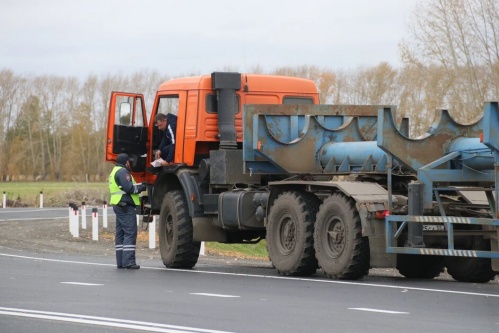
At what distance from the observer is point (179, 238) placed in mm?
20594

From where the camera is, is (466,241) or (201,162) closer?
(466,241)

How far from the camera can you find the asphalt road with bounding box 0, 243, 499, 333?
11211 millimetres

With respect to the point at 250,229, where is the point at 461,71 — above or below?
above

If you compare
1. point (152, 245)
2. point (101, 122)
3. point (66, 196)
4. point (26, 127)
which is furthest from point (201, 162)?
point (26, 127)

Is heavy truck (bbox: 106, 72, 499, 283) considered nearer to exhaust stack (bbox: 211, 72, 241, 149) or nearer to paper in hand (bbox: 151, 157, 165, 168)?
exhaust stack (bbox: 211, 72, 241, 149)

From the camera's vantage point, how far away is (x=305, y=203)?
59.9ft

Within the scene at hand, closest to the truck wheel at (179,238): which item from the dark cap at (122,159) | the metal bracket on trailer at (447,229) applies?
the dark cap at (122,159)

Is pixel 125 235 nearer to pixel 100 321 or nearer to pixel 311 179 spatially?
pixel 311 179

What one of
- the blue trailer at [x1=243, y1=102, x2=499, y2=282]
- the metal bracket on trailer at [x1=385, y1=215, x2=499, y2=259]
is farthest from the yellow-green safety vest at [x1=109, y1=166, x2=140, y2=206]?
the metal bracket on trailer at [x1=385, y1=215, x2=499, y2=259]

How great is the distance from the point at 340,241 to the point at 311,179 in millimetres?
1620

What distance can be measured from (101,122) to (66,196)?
5649cm

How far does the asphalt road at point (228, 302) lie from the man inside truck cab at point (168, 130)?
2.24 metres

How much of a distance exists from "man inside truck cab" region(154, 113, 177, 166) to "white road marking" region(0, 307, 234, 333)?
8.61 metres

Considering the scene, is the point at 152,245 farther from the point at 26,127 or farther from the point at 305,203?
the point at 26,127
